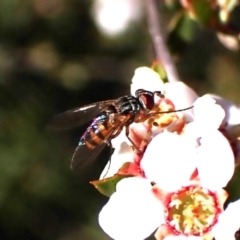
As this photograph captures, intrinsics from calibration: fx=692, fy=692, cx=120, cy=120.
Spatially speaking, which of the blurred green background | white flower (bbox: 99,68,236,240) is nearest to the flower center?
white flower (bbox: 99,68,236,240)

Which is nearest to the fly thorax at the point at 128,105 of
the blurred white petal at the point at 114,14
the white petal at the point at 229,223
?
the white petal at the point at 229,223

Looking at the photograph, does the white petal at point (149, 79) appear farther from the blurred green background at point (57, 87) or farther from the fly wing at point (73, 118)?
the blurred green background at point (57, 87)

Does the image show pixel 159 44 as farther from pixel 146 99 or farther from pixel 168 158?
pixel 168 158

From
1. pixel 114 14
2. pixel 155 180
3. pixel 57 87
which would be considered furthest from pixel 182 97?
pixel 114 14

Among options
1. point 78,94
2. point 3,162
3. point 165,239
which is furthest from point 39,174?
point 165,239

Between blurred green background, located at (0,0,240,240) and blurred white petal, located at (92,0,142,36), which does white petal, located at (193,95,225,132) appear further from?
blurred white petal, located at (92,0,142,36)

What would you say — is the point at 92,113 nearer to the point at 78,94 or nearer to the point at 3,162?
the point at 3,162
